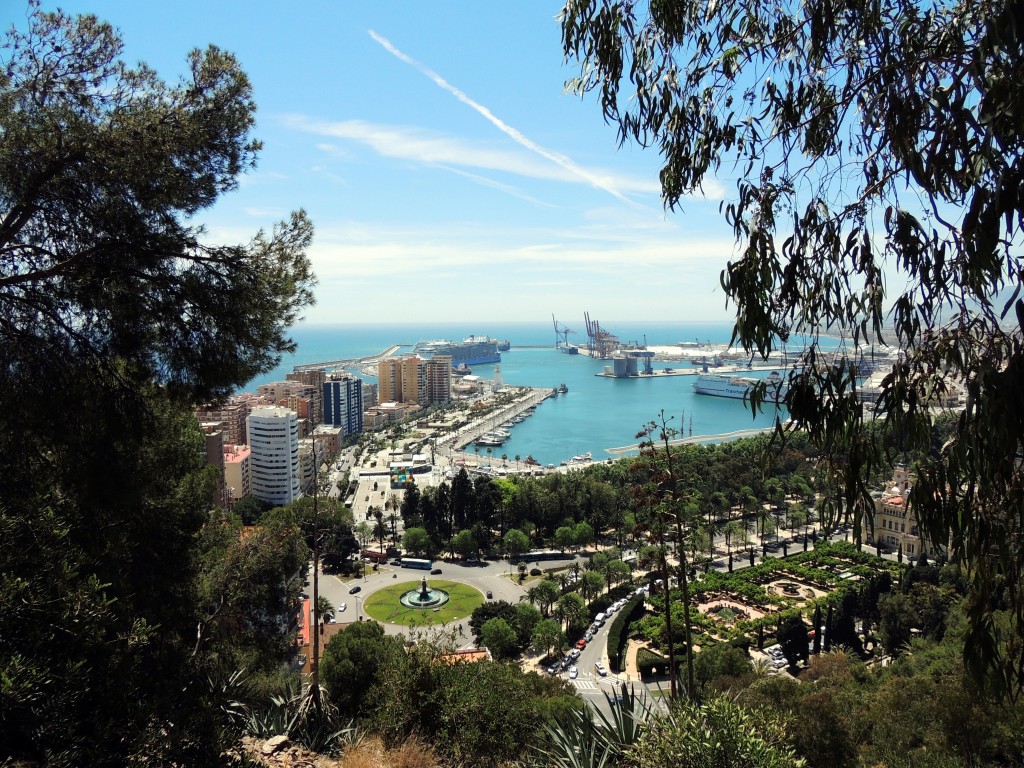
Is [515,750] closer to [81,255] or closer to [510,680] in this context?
[510,680]

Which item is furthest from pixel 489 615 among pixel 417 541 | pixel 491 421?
pixel 491 421

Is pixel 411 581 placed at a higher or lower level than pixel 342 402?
lower

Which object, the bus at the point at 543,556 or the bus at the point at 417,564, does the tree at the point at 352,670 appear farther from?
the bus at the point at 543,556

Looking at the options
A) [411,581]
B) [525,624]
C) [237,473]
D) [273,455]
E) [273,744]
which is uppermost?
[273,744]

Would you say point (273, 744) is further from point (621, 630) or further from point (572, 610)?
point (572, 610)

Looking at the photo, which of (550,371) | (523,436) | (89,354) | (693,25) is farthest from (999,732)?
(550,371)

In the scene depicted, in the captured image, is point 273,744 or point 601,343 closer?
point 273,744

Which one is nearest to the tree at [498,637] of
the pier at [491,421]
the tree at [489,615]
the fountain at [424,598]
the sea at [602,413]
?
the tree at [489,615]
